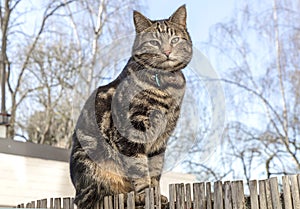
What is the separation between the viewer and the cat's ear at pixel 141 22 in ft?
4.96

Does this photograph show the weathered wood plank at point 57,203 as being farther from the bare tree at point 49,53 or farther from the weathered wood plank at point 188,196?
the bare tree at point 49,53

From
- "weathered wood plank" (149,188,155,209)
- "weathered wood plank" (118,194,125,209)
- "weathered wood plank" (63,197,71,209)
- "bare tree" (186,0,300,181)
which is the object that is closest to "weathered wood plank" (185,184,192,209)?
"weathered wood plank" (149,188,155,209)

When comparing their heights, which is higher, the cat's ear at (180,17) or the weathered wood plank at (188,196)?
the cat's ear at (180,17)

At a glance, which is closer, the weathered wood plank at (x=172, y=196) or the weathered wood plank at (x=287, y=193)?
the weathered wood plank at (x=287, y=193)

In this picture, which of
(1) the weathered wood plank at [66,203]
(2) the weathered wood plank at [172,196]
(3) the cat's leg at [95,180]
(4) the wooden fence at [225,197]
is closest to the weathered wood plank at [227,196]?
(4) the wooden fence at [225,197]

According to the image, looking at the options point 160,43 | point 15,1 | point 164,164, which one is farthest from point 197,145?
point 15,1

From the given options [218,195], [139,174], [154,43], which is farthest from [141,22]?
[218,195]

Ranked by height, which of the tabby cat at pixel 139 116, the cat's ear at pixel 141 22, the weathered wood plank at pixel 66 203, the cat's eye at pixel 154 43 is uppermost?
the cat's ear at pixel 141 22

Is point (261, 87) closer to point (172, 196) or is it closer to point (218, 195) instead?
point (172, 196)

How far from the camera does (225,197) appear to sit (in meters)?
1.36

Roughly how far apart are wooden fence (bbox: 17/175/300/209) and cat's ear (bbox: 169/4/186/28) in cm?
50

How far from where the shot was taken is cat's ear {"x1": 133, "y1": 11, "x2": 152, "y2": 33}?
1.51 metres

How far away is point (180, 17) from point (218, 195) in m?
0.56

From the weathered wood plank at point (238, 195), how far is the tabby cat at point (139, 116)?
29 cm
